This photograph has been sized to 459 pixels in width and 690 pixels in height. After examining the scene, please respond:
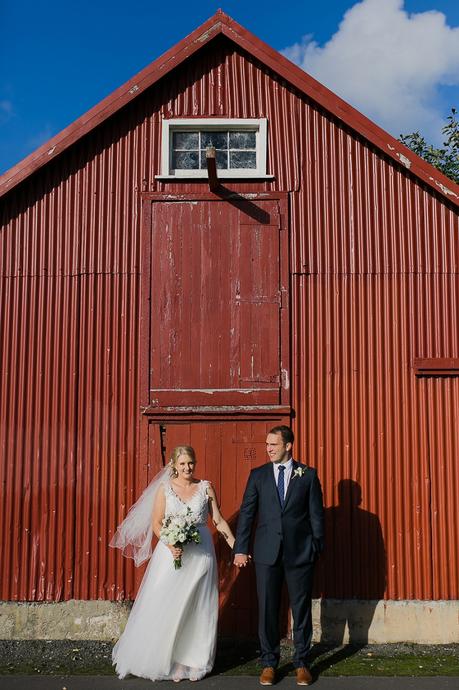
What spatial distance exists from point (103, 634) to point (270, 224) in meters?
4.84

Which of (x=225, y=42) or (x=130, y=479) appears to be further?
(x=225, y=42)

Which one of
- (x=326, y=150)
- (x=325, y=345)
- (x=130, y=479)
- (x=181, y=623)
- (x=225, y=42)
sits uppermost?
(x=225, y=42)

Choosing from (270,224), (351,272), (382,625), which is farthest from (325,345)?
(382,625)

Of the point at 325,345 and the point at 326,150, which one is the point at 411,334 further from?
the point at 326,150

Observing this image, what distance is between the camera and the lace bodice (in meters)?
6.62

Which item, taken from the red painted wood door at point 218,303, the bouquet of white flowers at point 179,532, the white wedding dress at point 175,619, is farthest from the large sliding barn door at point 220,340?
the bouquet of white flowers at point 179,532

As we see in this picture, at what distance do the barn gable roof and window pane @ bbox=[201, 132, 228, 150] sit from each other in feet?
2.76

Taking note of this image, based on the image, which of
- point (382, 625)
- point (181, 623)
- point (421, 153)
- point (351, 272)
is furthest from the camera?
point (421, 153)

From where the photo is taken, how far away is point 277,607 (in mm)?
6531

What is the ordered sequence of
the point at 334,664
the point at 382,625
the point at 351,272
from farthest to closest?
the point at 351,272 → the point at 382,625 → the point at 334,664

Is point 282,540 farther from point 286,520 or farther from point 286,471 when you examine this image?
point 286,471

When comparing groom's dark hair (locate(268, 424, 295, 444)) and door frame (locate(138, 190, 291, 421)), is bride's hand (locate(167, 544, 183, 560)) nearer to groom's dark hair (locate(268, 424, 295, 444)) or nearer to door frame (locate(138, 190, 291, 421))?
groom's dark hair (locate(268, 424, 295, 444))

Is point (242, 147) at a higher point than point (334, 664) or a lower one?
higher

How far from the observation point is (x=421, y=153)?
20344 millimetres
